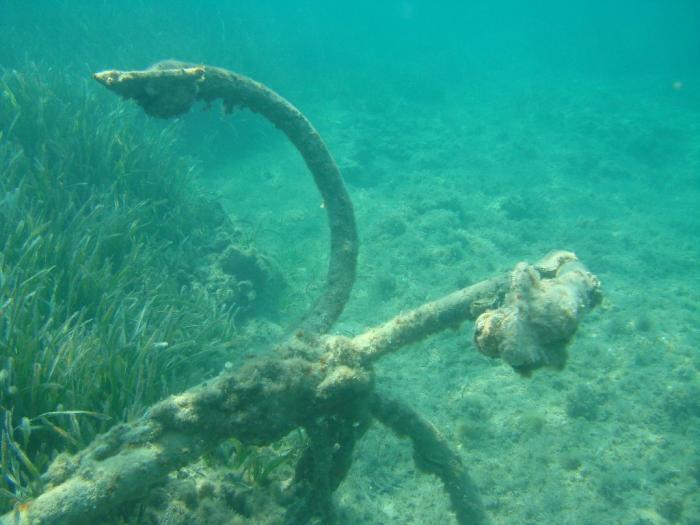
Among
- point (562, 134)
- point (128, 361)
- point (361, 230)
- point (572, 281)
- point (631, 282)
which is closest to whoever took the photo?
point (572, 281)

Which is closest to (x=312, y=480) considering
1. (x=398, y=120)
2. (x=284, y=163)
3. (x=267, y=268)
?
(x=267, y=268)

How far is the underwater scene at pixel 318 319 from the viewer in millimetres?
2430

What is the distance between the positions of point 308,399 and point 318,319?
3.97 ft

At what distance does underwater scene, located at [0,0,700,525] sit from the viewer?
243 centimetres

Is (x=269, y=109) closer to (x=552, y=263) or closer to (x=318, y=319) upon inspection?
(x=318, y=319)

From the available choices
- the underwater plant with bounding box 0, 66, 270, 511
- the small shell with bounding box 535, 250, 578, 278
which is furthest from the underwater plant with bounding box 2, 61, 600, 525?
the underwater plant with bounding box 0, 66, 270, 511

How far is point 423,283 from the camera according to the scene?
313 inches

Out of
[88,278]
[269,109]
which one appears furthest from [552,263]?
[88,278]

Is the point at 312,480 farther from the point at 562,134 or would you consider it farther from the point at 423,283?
the point at 562,134

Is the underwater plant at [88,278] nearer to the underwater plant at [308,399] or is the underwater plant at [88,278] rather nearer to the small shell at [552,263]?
the underwater plant at [308,399]

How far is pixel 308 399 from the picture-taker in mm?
2504

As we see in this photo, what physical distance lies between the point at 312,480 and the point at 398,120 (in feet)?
57.3

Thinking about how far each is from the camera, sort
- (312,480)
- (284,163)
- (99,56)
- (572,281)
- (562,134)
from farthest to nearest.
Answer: (562,134) < (99,56) < (284,163) < (312,480) < (572,281)

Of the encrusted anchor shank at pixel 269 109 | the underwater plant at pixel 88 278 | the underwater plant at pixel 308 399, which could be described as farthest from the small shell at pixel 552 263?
the underwater plant at pixel 88 278
